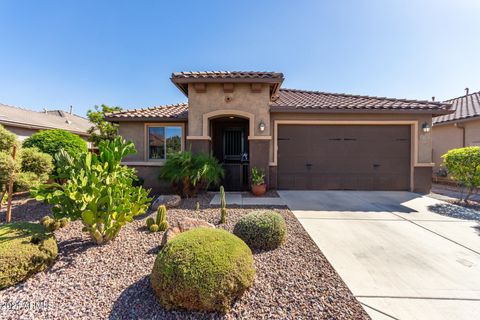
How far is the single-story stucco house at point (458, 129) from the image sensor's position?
10719 millimetres

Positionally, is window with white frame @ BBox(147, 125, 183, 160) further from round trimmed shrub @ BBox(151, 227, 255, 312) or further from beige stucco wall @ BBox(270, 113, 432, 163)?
round trimmed shrub @ BBox(151, 227, 255, 312)

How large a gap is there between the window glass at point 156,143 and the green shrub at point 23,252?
5722mm

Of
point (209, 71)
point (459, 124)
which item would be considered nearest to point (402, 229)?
point (209, 71)

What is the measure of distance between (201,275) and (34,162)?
20.6 ft

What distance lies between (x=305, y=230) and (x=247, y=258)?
7.96 ft

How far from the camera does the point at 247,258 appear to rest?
2662mm

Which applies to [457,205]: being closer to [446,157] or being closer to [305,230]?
[446,157]

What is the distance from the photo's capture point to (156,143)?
9031 mm

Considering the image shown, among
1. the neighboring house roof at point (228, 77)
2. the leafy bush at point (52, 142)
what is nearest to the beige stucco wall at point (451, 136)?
Result: the neighboring house roof at point (228, 77)

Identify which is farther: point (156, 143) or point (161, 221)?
point (156, 143)

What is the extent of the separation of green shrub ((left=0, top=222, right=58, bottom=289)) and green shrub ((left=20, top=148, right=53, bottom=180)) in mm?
3071

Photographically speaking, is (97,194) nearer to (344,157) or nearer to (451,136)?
(344,157)

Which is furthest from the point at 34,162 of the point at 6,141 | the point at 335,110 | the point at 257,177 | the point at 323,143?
the point at 335,110

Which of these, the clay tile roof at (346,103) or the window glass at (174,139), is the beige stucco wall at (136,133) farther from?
the clay tile roof at (346,103)
